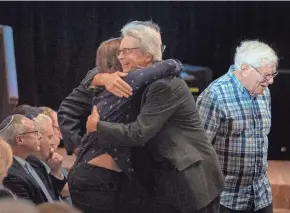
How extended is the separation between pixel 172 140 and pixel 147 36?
37cm

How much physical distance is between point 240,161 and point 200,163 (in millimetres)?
541

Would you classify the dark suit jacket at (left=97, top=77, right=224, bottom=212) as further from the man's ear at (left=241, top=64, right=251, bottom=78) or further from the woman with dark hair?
the man's ear at (left=241, top=64, right=251, bottom=78)

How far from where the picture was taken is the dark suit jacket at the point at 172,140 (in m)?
2.16

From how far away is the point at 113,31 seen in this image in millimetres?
4789

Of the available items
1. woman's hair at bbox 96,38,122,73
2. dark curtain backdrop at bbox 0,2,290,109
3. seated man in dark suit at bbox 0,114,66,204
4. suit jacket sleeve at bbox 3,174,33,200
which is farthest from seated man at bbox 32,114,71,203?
dark curtain backdrop at bbox 0,2,290,109

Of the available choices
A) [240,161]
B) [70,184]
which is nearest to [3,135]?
[70,184]

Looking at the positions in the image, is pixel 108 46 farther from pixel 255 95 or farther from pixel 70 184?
pixel 255 95

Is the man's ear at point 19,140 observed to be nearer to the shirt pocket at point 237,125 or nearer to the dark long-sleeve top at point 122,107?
the dark long-sleeve top at point 122,107

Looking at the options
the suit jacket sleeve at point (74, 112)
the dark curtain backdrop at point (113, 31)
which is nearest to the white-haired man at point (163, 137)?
the suit jacket sleeve at point (74, 112)

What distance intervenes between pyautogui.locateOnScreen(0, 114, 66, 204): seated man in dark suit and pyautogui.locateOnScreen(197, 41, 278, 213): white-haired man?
27.9 inches

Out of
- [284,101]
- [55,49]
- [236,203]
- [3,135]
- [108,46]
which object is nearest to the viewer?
[108,46]

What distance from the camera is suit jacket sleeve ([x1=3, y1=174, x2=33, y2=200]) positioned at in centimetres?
244

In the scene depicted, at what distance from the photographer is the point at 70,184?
7.54 feet

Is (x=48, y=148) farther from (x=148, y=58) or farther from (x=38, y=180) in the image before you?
(x=148, y=58)
